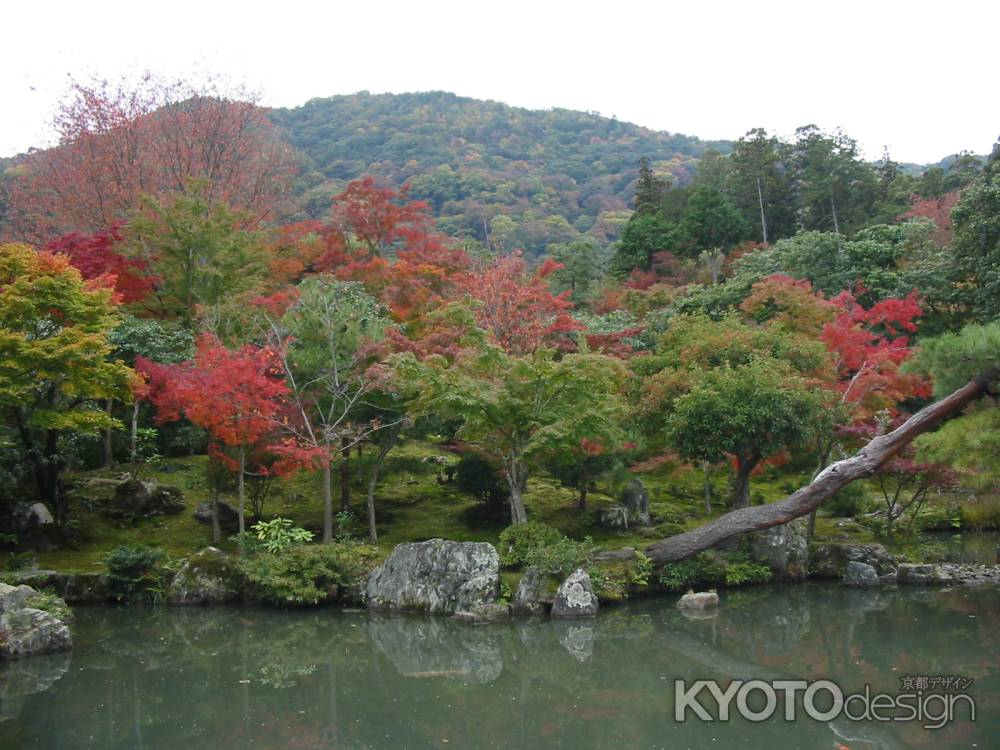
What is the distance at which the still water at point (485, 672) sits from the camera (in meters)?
7.94

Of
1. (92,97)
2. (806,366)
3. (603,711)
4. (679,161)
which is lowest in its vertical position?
(603,711)

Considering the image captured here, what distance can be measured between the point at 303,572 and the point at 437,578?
8.09 ft

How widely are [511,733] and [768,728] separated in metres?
2.57

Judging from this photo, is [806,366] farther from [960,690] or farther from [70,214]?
[70,214]

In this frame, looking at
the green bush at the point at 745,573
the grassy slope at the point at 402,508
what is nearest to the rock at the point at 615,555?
the grassy slope at the point at 402,508

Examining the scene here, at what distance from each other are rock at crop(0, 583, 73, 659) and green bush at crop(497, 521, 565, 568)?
276 inches

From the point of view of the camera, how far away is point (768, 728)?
7.84 meters

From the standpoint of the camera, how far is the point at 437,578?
44.7ft

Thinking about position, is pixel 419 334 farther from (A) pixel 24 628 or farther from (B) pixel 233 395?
(A) pixel 24 628

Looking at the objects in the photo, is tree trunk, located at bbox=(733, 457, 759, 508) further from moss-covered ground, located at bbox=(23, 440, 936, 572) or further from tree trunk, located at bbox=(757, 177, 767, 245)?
tree trunk, located at bbox=(757, 177, 767, 245)

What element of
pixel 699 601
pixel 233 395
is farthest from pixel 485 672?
pixel 233 395

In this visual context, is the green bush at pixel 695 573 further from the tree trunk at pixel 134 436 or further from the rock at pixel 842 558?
the tree trunk at pixel 134 436

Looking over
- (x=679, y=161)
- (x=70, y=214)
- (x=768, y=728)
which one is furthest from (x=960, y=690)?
(x=679, y=161)

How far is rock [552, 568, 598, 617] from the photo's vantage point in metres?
13.0
